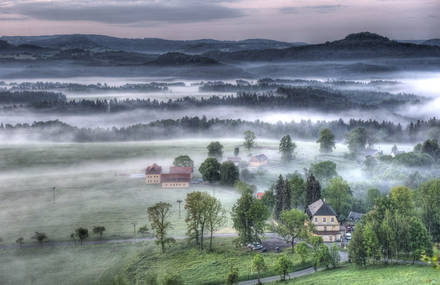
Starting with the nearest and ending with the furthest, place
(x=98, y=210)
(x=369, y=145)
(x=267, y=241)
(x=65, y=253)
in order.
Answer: (x=65, y=253) → (x=267, y=241) → (x=98, y=210) → (x=369, y=145)

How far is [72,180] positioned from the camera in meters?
108

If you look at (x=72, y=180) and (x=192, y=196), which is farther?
(x=72, y=180)

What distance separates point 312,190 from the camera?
255 feet

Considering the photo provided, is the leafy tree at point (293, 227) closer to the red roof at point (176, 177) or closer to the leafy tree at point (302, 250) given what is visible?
the leafy tree at point (302, 250)

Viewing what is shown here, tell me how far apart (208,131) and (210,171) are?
281 ft

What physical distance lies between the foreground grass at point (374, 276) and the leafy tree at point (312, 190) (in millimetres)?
22106

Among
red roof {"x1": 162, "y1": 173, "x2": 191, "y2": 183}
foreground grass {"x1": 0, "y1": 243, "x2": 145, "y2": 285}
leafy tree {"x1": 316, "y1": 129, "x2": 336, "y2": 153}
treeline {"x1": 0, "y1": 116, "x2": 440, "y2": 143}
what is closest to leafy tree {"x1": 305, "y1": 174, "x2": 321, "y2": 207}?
foreground grass {"x1": 0, "y1": 243, "x2": 145, "y2": 285}

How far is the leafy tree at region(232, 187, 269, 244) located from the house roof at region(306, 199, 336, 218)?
8034 mm

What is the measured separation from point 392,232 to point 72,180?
245ft

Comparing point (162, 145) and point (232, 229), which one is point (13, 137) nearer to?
point (162, 145)

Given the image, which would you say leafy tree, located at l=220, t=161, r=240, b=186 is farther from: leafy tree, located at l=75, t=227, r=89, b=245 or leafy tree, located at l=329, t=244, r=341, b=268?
leafy tree, located at l=329, t=244, r=341, b=268

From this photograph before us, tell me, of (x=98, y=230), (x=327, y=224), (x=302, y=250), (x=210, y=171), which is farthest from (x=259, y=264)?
(x=210, y=171)

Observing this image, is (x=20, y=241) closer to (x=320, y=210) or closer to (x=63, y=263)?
(x=63, y=263)

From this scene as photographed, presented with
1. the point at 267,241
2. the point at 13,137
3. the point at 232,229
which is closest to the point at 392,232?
the point at 267,241
